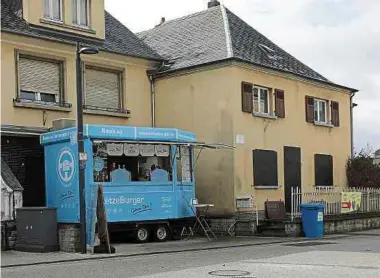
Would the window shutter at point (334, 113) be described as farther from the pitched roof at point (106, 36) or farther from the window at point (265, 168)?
the pitched roof at point (106, 36)

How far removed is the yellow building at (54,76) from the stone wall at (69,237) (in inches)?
140

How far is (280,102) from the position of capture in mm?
25125

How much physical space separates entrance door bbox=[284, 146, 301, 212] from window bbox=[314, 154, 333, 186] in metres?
1.47

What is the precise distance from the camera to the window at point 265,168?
77.5 ft

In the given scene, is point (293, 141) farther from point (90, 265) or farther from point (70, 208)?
point (90, 265)

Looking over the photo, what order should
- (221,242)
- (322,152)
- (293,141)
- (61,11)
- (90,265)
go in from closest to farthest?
(90,265) → (221,242) → (61,11) → (293,141) → (322,152)

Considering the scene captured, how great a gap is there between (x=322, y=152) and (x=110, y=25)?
10.6 metres

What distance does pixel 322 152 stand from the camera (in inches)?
1083

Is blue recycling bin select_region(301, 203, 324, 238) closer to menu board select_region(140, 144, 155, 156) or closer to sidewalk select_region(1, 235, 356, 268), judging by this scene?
sidewalk select_region(1, 235, 356, 268)

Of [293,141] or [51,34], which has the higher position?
[51,34]

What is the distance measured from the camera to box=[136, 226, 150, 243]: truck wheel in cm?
1948

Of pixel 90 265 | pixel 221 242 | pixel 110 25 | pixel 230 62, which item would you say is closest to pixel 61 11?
pixel 110 25

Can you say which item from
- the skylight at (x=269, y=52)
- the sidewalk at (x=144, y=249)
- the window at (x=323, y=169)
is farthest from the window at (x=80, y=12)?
the window at (x=323, y=169)

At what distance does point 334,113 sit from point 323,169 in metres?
2.75
